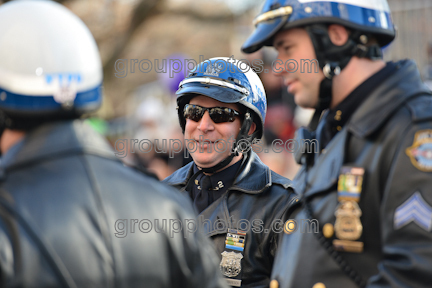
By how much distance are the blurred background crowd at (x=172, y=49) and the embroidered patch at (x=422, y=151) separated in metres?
1.83

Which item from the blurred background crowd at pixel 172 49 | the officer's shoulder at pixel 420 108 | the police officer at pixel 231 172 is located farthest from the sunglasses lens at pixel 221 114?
the officer's shoulder at pixel 420 108

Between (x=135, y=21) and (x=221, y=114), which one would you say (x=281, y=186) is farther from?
(x=135, y=21)

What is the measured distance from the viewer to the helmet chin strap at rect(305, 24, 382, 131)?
2.82 m

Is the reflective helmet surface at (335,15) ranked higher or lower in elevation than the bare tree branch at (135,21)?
lower

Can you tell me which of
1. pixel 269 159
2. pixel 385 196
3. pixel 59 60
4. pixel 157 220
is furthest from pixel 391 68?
pixel 269 159

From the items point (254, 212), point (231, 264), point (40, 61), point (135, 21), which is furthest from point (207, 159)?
point (135, 21)

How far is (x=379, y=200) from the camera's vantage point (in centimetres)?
246

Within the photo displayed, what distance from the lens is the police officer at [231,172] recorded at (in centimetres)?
362

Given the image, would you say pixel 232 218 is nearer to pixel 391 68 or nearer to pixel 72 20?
pixel 391 68

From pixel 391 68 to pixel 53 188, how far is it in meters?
1.74

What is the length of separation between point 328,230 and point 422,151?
58 centimetres

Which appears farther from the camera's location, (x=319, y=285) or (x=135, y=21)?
(x=135, y=21)

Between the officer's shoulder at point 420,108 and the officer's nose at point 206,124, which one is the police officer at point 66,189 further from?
the officer's nose at point 206,124

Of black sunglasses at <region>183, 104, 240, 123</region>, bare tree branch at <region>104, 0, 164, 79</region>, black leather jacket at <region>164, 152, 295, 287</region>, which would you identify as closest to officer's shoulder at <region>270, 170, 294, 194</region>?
black leather jacket at <region>164, 152, 295, 287</region>
